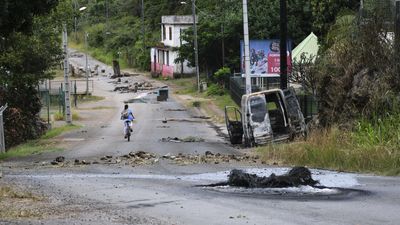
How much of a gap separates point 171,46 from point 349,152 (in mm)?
72546

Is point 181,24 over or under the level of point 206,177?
over

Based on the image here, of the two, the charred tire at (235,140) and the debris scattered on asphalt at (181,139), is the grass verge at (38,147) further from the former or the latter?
the charred tire at (235,140)

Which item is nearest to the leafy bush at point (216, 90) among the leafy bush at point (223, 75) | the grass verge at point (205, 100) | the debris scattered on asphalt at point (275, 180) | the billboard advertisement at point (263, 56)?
the grass verge at point (205, 100)

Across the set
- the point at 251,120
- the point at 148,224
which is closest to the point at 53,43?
the point at 251,120

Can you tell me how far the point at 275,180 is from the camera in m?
12.3

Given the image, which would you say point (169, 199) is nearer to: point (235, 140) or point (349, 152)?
point (349, 152)

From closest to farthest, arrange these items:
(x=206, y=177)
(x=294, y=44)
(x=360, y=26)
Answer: (x=206, y=177), (x=360, y=26), (x=294, y=44)

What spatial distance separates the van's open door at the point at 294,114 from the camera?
23794 millimetres

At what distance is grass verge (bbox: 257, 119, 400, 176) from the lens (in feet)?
47.7

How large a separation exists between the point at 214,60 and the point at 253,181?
58375 millimetres

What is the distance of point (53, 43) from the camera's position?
32.9 meters

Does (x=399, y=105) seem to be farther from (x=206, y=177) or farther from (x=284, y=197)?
(x=284, y=197)

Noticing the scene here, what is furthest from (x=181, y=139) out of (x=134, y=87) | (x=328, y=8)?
(x=134, y=87)

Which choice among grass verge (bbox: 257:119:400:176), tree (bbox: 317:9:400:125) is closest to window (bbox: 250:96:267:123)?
tree (bbox: 317:9:400:125)
